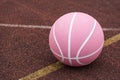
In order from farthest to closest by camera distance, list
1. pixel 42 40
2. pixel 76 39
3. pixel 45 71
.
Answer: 1. pixel 42 40
2. pixel 45 71
3. pixel 76 39

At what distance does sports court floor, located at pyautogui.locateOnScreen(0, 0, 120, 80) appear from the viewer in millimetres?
4582

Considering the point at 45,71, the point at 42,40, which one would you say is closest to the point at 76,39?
the point at 45,71

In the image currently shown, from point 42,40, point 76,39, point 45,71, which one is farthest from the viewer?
point 42,40

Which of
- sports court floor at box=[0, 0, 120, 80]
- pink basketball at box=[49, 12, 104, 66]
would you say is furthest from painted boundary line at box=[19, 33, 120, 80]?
pink basketball at box=[49, 12, 104, 66]

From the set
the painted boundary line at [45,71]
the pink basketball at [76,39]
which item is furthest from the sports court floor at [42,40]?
the pink basketball at [76,39]

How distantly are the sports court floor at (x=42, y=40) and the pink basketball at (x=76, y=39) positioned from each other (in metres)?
0.41

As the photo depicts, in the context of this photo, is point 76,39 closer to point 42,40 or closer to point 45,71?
point 45,71

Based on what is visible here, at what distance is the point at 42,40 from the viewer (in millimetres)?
5535

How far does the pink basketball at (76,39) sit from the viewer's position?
13.7 ft

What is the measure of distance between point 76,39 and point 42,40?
1.52 meters

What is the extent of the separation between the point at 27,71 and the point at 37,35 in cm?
126

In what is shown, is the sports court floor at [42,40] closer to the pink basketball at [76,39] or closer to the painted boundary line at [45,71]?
the painted boundary line at [45,71]

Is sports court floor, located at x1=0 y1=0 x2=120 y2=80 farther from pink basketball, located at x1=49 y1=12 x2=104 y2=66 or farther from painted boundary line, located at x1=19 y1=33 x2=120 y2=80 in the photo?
pink basketball, located at x1=49 y1=12 x2=104 y2=66

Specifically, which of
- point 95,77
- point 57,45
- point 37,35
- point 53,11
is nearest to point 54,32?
point 57,45
